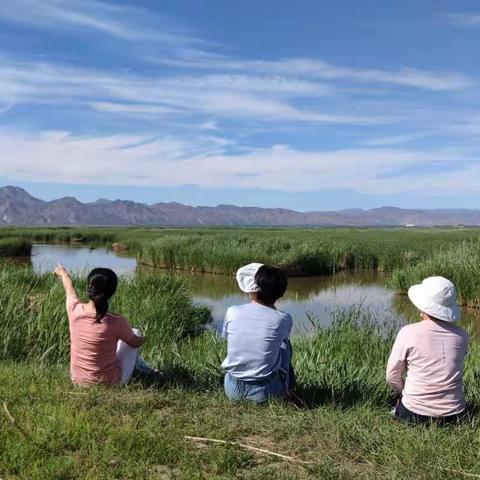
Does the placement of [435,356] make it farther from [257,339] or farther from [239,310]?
[239,310]

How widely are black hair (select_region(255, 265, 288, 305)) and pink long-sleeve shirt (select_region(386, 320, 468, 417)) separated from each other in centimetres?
86

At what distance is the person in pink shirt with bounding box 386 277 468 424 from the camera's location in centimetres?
395

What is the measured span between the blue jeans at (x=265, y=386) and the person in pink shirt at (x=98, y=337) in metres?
0.79

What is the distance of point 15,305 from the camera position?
7059mm

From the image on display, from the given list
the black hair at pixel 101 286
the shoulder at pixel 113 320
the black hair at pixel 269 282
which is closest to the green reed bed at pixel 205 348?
the shoulder at pixel 113 320

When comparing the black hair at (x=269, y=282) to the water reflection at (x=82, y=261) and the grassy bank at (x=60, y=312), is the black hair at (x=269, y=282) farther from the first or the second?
the water reflection at (x=82, y=261)

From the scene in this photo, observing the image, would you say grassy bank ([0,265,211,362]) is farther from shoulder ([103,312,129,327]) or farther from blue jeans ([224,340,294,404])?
blue jeans ([224,340,294,404])

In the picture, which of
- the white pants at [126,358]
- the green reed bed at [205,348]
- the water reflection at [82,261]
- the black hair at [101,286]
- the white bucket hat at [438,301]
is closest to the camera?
the white bucket hat at [438,301]

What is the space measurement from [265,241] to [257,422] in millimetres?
20351

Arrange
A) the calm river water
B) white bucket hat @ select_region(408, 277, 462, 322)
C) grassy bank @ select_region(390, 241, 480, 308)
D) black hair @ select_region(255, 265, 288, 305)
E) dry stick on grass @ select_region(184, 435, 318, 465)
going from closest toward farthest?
dry stick on grass @ select_region(184, 435, 318, 465) < white bucket hat @ select_region(408, 277, 462, 322) < black hair @ select_region(255, 265, 288, 305) < the calm river water < grassy bank @ select_region(390, 241, 480, 308)

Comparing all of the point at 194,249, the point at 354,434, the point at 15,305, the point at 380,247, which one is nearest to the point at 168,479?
the point at 354,434

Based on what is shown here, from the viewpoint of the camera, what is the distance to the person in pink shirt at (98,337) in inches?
175

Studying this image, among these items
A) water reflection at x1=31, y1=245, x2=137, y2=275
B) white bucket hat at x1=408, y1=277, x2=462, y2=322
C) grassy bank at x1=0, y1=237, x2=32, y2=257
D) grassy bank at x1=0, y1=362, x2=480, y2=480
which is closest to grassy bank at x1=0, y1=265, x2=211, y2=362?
water reflection at x1=31, y1=245, x2=137, y2=275

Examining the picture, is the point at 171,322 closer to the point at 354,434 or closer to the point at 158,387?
the point at 158,387
